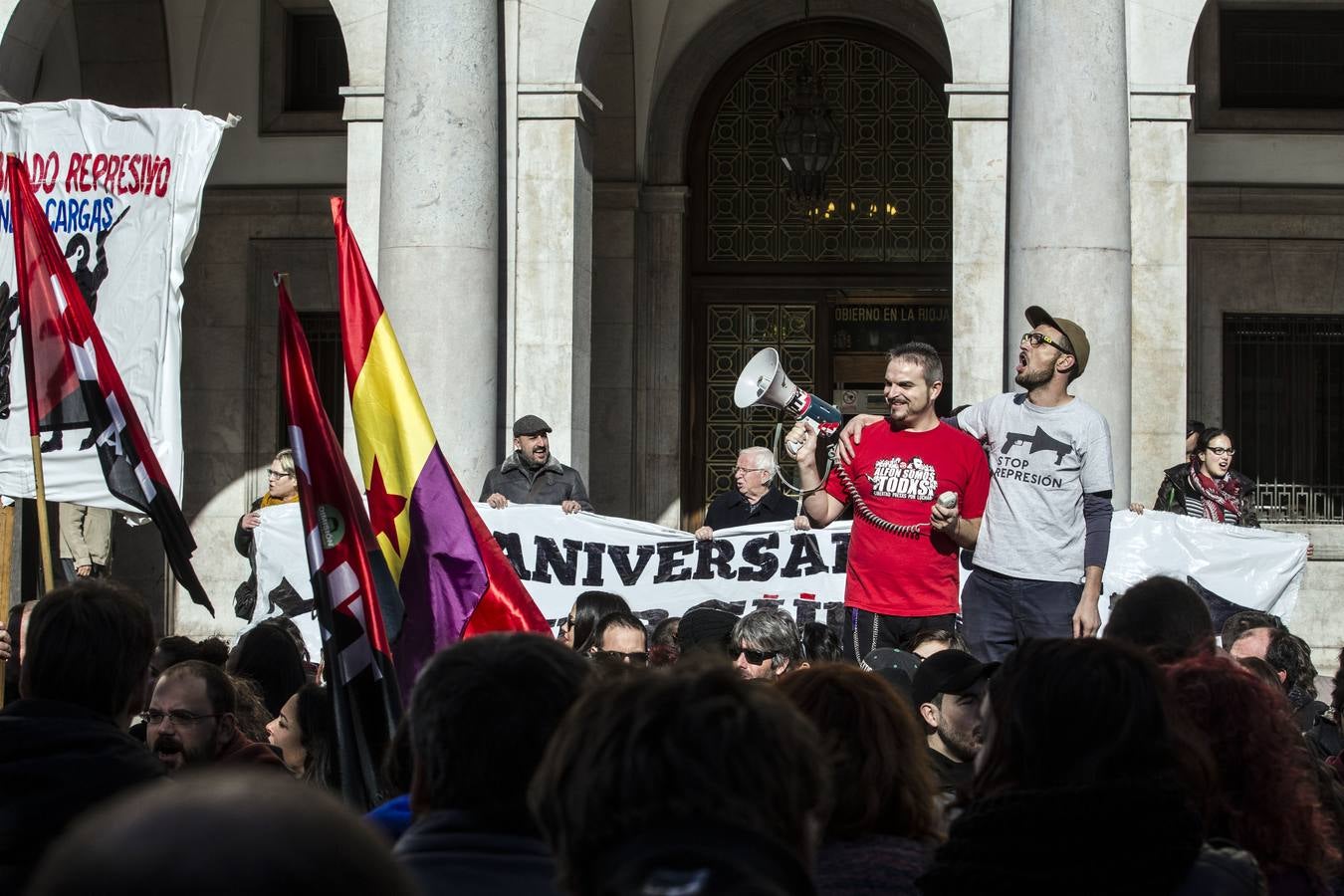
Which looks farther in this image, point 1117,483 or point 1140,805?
point 1117,483

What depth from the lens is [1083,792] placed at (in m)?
2.99

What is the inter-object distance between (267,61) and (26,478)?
28.2ft

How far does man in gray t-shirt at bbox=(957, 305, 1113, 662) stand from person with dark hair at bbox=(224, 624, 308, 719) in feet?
9.35

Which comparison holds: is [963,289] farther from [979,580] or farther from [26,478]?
[26,478]

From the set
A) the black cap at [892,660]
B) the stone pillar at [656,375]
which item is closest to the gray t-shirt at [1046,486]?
the black cap at [892,660]

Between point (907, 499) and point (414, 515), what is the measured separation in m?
2.54

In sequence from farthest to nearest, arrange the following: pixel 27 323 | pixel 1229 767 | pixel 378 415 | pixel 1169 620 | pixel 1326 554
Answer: pixel 1326 554
pixel 27 323
pixel 378 415
pixel 1169 620
pixel 1229 767

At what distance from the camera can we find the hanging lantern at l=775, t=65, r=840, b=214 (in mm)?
15836

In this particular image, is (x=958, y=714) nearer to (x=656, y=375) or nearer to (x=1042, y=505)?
(x=1042, y=505)

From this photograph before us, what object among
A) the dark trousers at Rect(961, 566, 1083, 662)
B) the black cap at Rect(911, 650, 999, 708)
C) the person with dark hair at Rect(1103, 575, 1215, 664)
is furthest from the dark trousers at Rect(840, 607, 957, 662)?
the person with dark hair at Rect(1103, 575, 1215, 664)

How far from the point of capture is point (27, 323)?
7.27 meters

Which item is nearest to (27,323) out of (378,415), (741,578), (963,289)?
(378,415)

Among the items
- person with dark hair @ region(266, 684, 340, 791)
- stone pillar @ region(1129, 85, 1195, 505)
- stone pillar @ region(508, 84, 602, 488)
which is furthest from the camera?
stone pillar @ region(508, 84, 602, 488)

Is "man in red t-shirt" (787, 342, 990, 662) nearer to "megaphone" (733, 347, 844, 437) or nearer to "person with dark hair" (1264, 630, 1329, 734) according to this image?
"megaphone" (733, 347, 844, 437)
